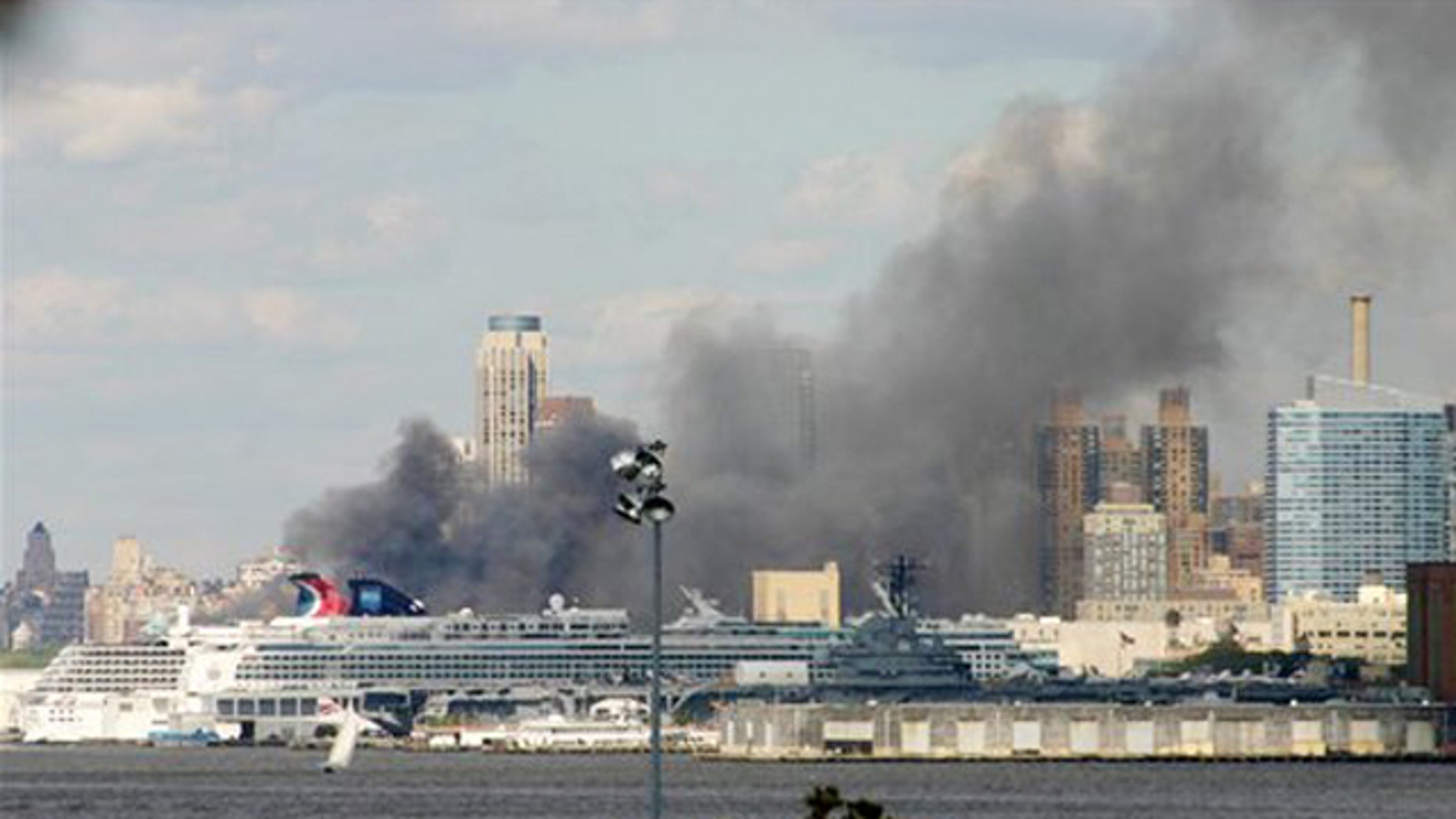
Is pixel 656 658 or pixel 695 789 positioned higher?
pixel 656 658

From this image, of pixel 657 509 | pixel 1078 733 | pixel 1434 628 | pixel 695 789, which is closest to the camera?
pixel 657 509

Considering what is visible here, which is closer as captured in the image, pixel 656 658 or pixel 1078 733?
pixel 656 658

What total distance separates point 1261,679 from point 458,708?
39.1m

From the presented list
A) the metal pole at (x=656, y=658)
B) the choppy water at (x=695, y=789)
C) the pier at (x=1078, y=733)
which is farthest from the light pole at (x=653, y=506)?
the pier at (x=1078, y=733)

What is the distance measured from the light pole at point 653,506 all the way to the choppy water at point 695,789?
52.1 metres

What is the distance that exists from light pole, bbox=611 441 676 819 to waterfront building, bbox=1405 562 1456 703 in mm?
118486

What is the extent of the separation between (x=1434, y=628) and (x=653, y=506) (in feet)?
408

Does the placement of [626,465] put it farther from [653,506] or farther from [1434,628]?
[1434,628]

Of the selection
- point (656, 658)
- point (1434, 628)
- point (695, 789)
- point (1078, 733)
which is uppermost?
point (1434, 628)

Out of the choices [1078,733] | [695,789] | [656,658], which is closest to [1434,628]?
[1078,733]

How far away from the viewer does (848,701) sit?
158 m

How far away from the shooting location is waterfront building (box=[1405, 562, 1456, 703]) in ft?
522

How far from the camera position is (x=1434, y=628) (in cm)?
16138

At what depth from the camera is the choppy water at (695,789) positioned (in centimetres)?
10000
